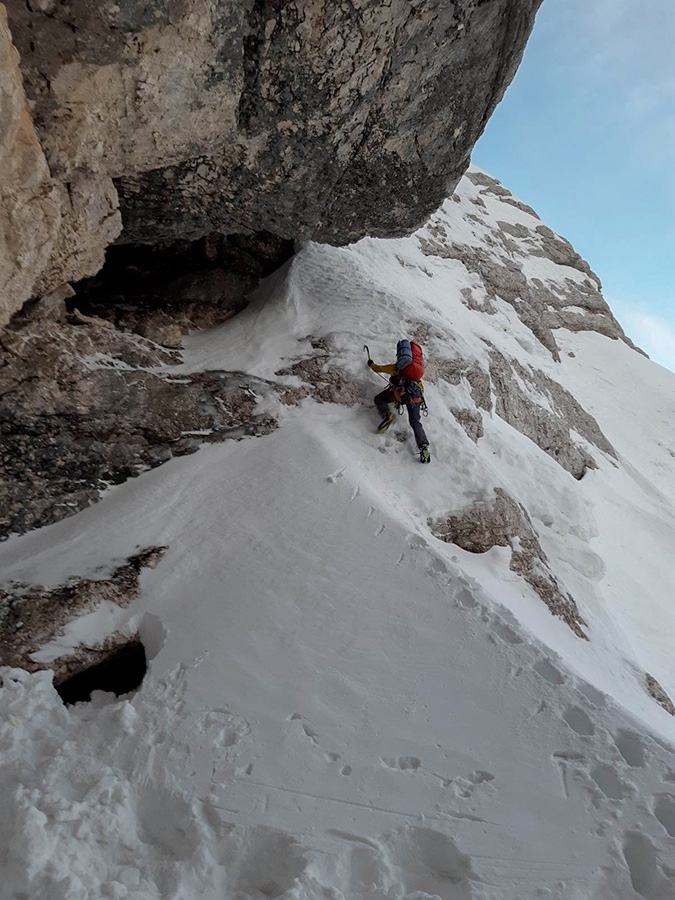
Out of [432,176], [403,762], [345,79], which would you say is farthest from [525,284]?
[403,762]

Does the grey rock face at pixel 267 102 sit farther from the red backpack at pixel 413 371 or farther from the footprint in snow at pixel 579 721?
the footprint in snow at pixel 579 721

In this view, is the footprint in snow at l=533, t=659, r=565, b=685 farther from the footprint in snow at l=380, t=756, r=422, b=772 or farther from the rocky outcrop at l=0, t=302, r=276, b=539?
the rocky outcrop at l=0, t=302, r=276, b=539

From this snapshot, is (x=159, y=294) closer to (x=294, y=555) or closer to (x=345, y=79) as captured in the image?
(x=345, y=79)

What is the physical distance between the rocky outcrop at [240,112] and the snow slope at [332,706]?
2307mm

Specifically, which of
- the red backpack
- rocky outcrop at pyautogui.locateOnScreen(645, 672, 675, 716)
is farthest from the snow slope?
the red backpack

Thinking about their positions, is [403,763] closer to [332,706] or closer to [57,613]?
[332,706]

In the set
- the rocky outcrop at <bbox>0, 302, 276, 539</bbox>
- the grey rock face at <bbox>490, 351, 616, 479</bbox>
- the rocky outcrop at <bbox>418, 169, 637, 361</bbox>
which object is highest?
the rocky outcrop at <bbox>418, 169, 637, 361</bbox>

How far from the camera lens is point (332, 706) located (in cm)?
418

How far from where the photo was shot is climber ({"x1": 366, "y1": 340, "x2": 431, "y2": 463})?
781cm

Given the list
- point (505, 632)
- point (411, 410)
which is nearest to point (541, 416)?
point (411, 410)

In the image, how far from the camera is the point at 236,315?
9867mm

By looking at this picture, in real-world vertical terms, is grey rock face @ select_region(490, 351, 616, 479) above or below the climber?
above

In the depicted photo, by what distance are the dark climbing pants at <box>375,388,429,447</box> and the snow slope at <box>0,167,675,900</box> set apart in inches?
9.4

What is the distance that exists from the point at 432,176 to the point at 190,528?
6080mm
